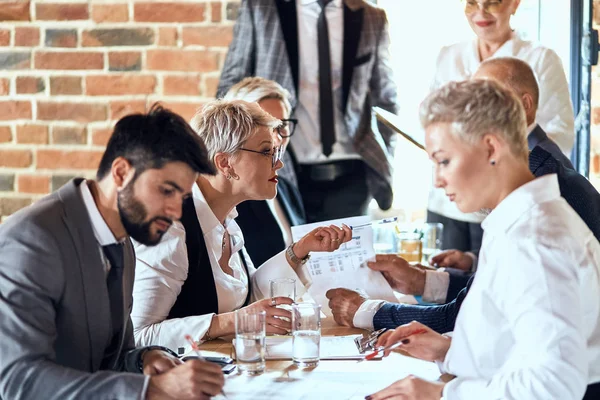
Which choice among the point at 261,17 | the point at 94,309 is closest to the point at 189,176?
the point at 94,309

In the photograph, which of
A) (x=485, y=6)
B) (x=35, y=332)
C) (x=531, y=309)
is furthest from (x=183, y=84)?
(x=531, y=309)

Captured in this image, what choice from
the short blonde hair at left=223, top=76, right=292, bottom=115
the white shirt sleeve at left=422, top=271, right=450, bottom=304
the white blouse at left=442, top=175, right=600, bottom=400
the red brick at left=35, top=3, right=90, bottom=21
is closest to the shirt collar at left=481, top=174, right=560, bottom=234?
the white blouse at left=442, top=175, right=600, bottom=400

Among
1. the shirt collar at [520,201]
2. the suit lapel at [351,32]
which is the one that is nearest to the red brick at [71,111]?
the suit lapel at [351,32]

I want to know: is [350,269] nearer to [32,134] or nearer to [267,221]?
[267,221]

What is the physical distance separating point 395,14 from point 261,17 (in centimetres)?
58

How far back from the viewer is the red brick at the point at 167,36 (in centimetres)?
340

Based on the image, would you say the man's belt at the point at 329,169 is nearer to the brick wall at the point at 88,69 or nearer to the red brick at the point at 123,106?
the brick wall at the point at 88,69

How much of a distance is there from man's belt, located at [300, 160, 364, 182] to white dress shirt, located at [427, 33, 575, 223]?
0.54 meters

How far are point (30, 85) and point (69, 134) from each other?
27 cm

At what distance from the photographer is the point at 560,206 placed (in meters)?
1.36

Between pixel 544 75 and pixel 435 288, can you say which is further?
pixel 544 75

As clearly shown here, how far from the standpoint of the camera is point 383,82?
3.48 metres

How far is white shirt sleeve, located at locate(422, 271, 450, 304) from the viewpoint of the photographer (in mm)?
2508

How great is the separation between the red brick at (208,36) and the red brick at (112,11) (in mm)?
265
